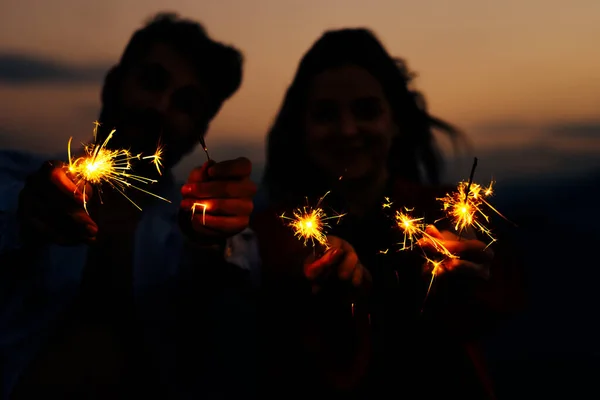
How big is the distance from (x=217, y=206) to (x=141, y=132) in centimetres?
85

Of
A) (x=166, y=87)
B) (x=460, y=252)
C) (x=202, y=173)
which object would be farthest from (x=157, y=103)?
(x=460, y=252)

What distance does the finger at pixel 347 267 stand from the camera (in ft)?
4.02

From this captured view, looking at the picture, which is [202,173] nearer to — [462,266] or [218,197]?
[218,197]

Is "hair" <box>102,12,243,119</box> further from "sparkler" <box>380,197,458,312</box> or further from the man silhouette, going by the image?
"sparkler" <box>380,197,458,312</box>

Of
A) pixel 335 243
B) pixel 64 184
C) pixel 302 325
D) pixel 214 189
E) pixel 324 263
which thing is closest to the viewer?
pixel 64 184

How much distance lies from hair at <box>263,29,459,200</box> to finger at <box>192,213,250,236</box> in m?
0.67

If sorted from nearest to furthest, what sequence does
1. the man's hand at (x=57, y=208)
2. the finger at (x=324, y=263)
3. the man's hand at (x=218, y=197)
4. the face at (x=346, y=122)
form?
the man's hand at (x=57, y=208) → the man's hand at (x=218, y=197) → the finger at (x=324, y=263) → the face at (x=346, y=122)

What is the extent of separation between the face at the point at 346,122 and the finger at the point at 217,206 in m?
0.57

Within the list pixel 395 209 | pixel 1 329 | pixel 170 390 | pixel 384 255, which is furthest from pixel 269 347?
pixel 1 329

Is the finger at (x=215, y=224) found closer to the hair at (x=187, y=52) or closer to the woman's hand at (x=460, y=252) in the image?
the woman's hand at (x=460, y=252)

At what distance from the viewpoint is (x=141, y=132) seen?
1.80m

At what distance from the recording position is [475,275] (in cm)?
127

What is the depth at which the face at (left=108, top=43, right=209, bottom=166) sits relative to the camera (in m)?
1.79

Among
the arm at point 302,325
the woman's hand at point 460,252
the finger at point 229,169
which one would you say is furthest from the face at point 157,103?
the woman's hand at point 460,252
